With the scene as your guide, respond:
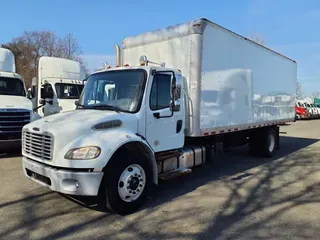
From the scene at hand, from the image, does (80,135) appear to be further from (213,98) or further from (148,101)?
(213,98)

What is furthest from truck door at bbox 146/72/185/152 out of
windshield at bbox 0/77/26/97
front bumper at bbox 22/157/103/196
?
windshield at bbox 0/77/26/97

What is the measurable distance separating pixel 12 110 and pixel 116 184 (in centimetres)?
612

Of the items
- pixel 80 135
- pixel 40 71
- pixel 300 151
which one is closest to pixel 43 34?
pixel 40 71

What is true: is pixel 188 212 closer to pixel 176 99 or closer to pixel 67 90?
pixel 176 99

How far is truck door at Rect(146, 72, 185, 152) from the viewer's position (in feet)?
18.8

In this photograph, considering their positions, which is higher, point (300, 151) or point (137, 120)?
point (137, 120)

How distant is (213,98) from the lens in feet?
23.4

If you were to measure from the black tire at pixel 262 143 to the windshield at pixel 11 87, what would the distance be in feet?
26.9

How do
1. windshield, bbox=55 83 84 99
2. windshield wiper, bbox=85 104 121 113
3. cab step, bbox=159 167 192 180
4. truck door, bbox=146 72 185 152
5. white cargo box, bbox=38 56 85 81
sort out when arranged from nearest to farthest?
windshield wiper, bbox=85 104 121 113 → truck door, bbox=146 72 185 152 → cab step, bbox=159 167 192 180 → windshield, bbox=55 83 84 99 → white cargo box, bbox=38 56 85 81

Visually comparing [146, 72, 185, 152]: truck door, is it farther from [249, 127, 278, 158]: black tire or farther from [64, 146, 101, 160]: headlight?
[249, 127, 278, 158]: black tire

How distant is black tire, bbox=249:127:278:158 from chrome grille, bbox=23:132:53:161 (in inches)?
299

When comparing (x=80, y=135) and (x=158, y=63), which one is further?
(x=158, y=63)

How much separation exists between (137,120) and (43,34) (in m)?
49.7

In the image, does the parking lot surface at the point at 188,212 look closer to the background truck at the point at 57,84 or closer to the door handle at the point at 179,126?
the door handle at the point at 179,126
